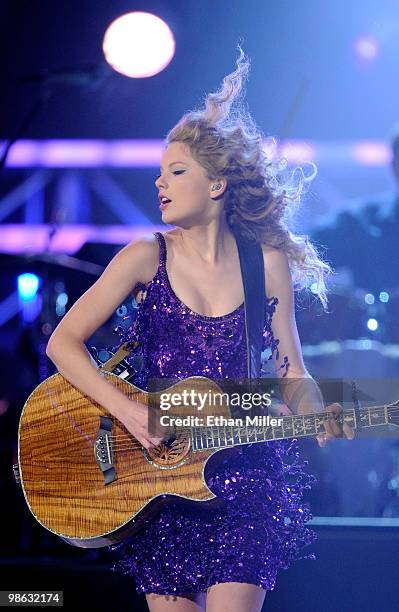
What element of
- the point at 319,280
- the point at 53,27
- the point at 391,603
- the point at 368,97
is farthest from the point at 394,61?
the point at 391,603

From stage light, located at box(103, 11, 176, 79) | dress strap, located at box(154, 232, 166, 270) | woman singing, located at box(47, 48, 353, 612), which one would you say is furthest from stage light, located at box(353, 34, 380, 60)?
dress strap, located at box(154, 232, 166, 270)

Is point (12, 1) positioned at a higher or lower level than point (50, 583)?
higher

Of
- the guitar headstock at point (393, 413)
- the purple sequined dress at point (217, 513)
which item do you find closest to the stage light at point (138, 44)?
the purple sequined dress at point (217, 513)

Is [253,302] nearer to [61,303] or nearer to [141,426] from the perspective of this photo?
[141,426]

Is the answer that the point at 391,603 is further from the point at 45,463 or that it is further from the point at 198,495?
the point at 45,463

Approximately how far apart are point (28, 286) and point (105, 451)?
2.19 m

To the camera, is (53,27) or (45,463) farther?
(53,27)

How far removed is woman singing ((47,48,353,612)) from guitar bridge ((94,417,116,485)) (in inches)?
3.2

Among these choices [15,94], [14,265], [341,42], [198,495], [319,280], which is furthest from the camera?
[15,94]

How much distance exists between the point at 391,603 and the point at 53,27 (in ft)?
14.2

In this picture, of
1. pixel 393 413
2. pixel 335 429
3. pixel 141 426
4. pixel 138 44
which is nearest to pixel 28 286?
pixel 138 44

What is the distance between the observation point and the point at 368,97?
18.4 feet

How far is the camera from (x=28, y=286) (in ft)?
15.1

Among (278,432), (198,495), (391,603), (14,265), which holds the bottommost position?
(391,603)
